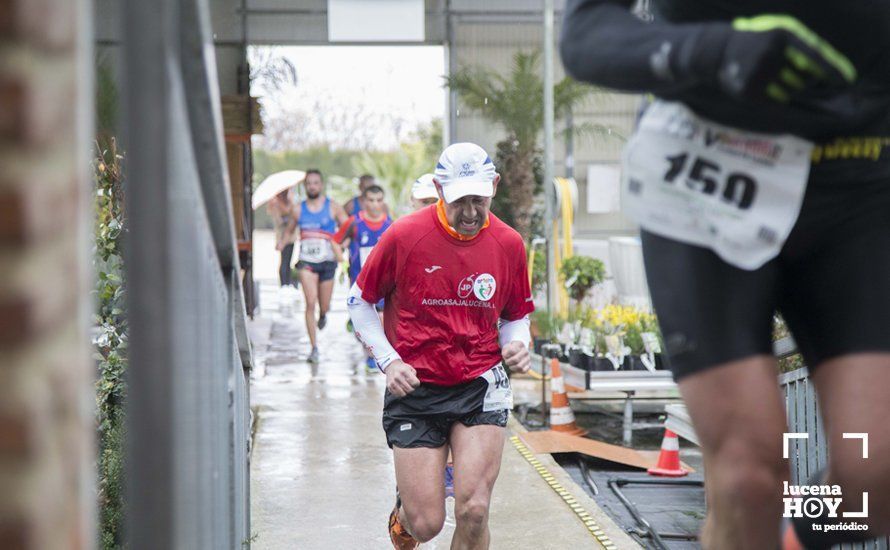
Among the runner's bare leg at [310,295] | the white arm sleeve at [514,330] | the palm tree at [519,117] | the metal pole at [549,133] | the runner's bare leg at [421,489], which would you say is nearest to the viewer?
the runner's bare leg at [421,489]

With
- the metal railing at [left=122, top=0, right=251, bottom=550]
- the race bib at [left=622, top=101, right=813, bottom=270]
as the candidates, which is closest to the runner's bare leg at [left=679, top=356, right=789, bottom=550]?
the race bib at [left=622, top=101, right=813, bottom=270]

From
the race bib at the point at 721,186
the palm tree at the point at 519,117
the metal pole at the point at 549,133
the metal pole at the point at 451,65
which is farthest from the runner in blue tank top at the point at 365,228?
the race bib at the point at 721,186

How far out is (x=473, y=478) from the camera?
5.44 m

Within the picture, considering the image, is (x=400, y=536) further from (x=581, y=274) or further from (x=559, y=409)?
(x=581, y=274)

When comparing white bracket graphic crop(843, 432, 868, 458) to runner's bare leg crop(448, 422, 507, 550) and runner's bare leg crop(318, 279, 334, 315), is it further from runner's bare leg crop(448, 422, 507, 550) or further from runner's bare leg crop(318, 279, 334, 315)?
runner's bare leg crop(318, 279, 334, 315)

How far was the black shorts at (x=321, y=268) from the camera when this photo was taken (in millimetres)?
15266

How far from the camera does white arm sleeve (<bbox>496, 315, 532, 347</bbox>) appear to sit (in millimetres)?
5965

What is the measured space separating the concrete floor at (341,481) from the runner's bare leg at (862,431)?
387 centimetres

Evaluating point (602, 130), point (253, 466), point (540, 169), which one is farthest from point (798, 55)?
point (602, 130)

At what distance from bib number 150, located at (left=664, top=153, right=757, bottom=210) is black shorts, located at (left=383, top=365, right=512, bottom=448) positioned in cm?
353

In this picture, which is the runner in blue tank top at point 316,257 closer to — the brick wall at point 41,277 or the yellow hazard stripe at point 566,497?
the yellow hazard stripe at point 566,497

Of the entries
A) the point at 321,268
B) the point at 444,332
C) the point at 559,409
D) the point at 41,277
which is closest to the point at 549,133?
the point at 321,268

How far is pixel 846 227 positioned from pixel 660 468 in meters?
7.03

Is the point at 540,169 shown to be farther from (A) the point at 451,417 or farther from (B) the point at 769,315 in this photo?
(B) the point at 769,315
